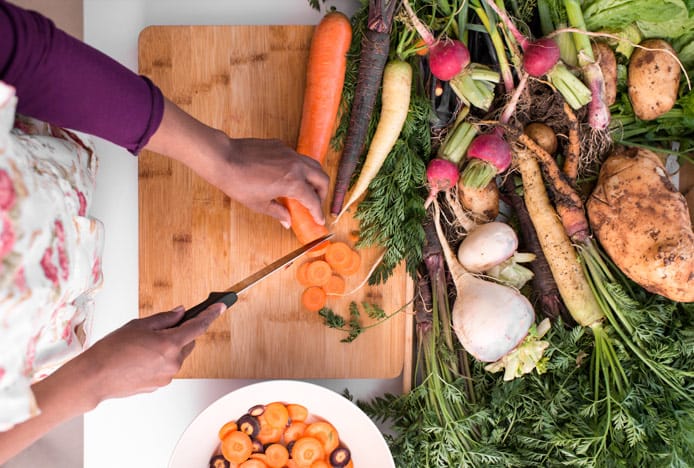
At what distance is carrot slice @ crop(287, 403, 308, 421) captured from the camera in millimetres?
1261

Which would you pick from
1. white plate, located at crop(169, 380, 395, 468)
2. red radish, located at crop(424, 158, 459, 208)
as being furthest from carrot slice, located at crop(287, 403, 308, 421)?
red radish, located at crop(424, 158, 459, 208)

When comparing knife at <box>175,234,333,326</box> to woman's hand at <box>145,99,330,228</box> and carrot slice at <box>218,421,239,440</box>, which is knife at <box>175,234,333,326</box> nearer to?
woman's hand at <box>145,99,330,228</box>

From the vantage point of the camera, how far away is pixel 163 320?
3.09 feet

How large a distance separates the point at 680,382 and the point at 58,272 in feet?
4.30

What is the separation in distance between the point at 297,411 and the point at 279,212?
48 cm

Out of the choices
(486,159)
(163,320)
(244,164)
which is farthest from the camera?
(486,159)

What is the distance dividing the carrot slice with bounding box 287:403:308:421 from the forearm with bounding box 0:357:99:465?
51cm

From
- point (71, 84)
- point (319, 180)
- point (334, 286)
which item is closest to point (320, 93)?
point (319, 180)

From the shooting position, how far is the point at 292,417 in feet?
4.18

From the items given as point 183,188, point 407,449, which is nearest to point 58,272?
point 183,188

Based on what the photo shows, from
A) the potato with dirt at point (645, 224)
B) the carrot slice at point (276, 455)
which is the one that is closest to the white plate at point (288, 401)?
the carrot slice at point (276, 455)

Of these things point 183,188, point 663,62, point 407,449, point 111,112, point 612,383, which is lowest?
point 407,449

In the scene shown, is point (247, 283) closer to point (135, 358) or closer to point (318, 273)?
point (318, 273)

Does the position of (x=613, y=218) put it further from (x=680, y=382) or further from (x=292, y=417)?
(x=292, y=417)
